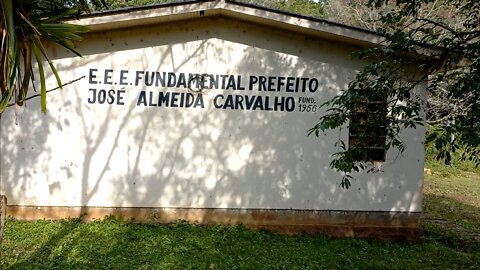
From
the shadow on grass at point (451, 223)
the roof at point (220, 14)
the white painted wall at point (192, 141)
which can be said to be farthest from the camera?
the shadow on grass at point (451, 223)

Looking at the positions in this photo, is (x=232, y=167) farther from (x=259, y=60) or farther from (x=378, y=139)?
(x=378, y=139)

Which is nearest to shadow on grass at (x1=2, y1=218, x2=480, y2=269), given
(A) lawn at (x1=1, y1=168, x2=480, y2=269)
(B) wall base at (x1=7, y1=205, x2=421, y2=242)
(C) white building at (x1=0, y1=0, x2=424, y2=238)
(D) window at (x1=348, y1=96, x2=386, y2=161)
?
(A) lawn at (x1=1, y1=168, x2=480, y2=269)

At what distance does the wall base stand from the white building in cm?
2

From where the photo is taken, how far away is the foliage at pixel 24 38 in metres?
2.55

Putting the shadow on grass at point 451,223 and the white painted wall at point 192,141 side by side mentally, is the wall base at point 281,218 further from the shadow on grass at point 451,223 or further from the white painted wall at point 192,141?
the shadow on grass at point 451,223

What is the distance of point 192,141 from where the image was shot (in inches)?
265

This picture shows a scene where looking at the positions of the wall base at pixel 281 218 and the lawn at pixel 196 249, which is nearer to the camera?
the lawn at pixel 196 249

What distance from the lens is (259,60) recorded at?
6809 millimetres

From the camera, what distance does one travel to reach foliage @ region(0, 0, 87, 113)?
255 cm

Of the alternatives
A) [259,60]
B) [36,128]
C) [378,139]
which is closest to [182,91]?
[259,60]

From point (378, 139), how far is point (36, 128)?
16.3ft

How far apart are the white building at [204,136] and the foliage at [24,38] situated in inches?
139

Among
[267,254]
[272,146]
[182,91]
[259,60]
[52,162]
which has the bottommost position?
[267,254]

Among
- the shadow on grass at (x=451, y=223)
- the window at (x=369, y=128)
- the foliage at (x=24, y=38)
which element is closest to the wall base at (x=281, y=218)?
the shadow on grass at (x=451, y=223)
